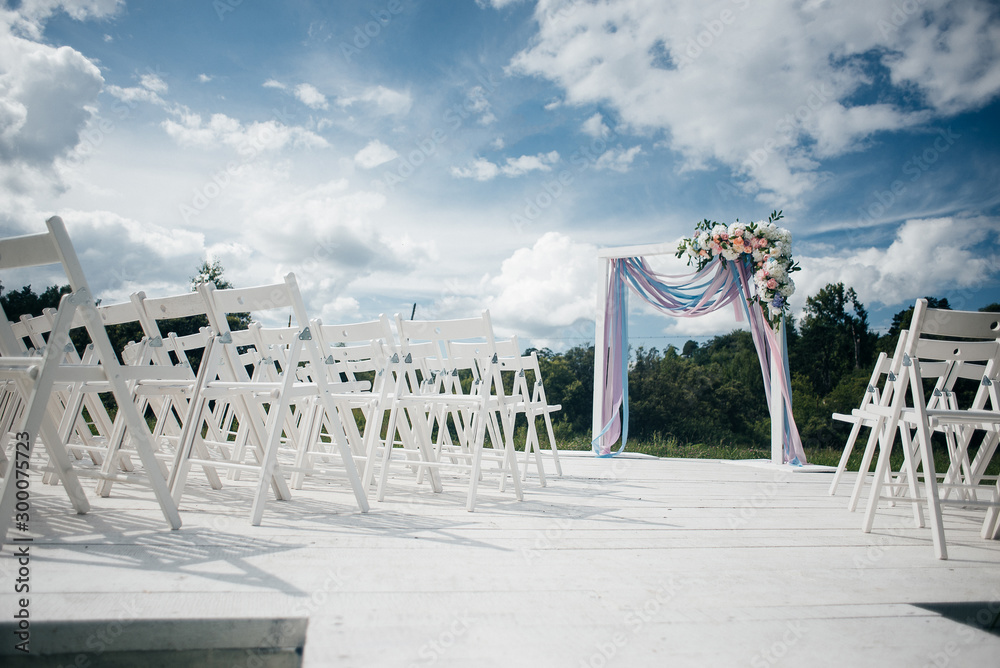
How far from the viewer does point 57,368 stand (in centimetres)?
146

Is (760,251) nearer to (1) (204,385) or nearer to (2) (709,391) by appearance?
(2) (709,391)


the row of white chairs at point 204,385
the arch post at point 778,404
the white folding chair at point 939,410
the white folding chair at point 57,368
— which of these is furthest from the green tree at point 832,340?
the white folding chair at point 57,368

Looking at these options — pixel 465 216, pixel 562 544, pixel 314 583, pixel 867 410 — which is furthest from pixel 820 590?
pixel 465 216

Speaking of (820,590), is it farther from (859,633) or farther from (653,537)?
(653,537)

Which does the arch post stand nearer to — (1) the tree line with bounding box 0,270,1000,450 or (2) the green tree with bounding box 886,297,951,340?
(1) the tree line with bounding box 0,270,1000,450

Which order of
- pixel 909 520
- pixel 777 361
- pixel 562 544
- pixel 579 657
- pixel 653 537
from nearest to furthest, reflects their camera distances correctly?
pixel 579 657
pixel 562 544
pixel 653 537
pixel 909 520
pixel 777 361

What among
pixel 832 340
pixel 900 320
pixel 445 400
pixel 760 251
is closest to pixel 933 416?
pixel 445 400

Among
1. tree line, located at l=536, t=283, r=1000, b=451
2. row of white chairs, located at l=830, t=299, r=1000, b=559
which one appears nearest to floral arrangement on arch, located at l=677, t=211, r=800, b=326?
row of white chairs, located at l=830, t=299, r=1000, b=559

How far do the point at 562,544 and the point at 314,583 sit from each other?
0.90 m

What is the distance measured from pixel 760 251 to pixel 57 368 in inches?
229

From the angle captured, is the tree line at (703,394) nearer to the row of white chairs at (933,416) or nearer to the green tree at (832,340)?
the green tree at (832,340)

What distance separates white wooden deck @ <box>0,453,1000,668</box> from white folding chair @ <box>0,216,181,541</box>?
0.19 m

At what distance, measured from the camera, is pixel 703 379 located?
8477mm

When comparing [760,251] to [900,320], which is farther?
[900,320]
